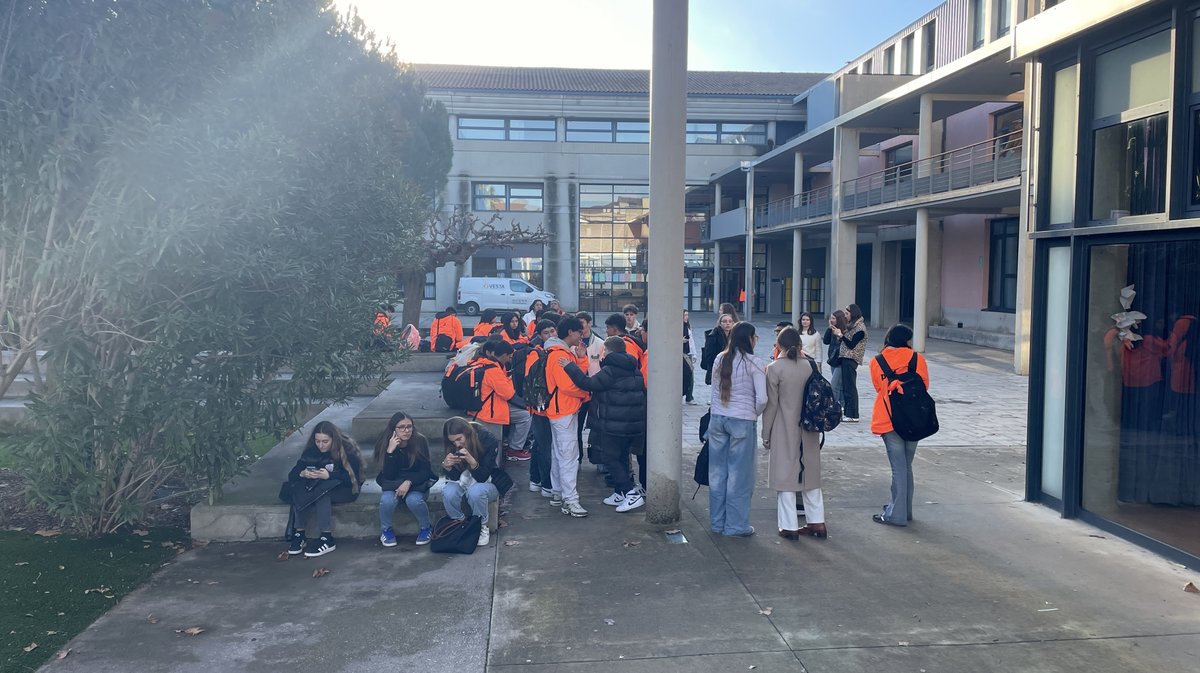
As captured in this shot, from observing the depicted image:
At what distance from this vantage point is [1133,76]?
6.68 meters

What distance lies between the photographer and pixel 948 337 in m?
27.0

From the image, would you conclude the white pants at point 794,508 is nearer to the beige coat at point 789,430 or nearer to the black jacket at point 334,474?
the beige coat at point 789,430

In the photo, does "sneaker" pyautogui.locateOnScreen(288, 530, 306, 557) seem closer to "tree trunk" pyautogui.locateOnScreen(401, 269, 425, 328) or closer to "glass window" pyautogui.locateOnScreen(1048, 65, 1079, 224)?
"glass window" pyautogui.locateOnScreen(1048, 65, 1079, 224)

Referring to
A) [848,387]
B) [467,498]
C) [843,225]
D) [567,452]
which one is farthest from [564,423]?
[843,225]

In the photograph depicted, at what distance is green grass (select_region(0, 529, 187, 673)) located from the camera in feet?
15.5

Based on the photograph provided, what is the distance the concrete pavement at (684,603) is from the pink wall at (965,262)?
2103cm

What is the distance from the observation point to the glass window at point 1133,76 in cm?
636

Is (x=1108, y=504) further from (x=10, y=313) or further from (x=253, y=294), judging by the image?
(x=10, y=313)

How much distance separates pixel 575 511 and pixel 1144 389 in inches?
192

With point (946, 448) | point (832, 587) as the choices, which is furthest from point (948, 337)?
point (832, 587)

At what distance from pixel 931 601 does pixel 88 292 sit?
614cm

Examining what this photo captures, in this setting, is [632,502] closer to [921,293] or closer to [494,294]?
[921,293]

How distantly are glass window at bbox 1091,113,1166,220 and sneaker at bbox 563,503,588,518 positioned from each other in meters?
5.00

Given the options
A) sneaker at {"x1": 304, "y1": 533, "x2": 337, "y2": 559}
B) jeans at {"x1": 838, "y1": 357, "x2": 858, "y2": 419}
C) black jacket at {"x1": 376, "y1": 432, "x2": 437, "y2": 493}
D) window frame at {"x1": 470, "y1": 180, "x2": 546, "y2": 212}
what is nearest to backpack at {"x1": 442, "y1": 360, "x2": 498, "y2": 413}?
black jacket at {"x1": 376, "y1": 432, "x2": 437, "y2": 493}
